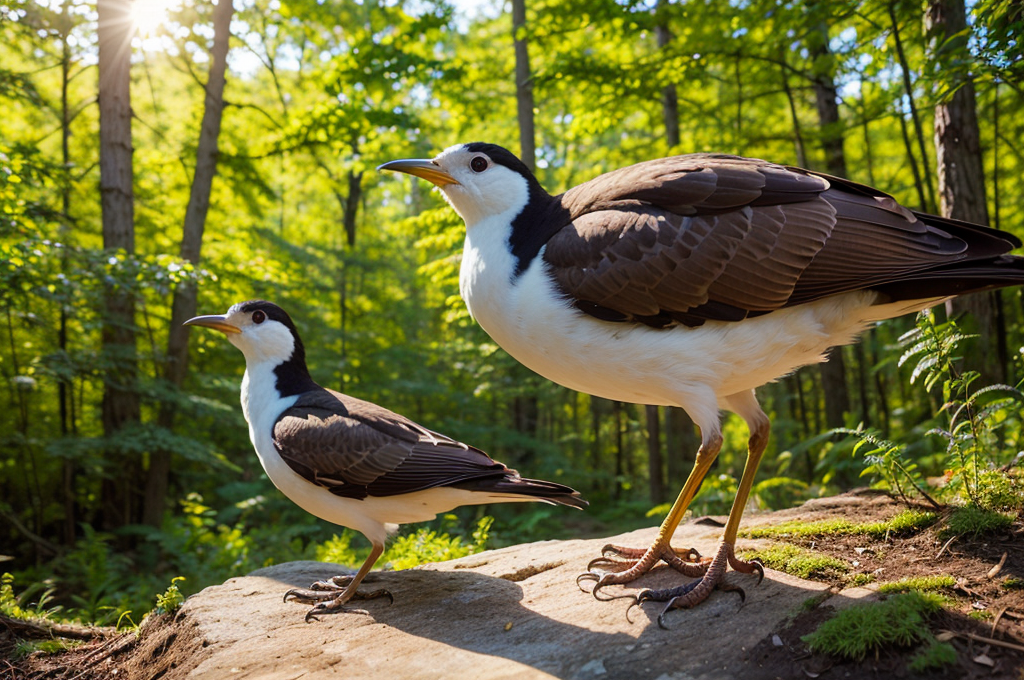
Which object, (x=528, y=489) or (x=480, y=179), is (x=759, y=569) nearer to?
(x=528, y=489)

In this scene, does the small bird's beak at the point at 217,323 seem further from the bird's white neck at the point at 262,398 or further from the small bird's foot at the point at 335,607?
the small bird's foot at the point at 335,607

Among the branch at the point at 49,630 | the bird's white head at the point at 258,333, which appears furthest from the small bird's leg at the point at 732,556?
the branch at the point at 49,630

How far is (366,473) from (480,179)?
1.84 m

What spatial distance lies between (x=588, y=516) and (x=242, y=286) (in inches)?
308

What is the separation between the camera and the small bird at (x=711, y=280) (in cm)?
306

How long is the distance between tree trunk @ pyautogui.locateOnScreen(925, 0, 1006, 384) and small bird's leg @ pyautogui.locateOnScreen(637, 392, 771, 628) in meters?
3.12

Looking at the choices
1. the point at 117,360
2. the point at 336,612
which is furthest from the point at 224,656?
the point at 117,360

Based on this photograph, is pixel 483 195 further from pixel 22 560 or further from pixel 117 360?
pixel 22 560

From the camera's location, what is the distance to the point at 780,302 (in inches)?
121

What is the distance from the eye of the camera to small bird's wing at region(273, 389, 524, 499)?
389 centimetres

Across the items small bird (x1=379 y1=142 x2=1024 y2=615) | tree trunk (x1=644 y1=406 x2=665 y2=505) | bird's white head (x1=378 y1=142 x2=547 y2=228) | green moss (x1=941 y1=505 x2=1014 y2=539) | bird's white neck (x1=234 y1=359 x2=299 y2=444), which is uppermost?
bird's white head (x1=378 y1=142 x2=547 y2=228)

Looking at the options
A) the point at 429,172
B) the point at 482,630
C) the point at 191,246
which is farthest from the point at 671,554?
the point at 191,246

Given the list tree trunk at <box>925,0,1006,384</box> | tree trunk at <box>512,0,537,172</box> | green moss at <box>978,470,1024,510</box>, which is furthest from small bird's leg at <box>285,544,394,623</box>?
tree trunk at <box>512,0,537,172</box>

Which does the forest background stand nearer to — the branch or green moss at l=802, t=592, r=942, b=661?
the branch
